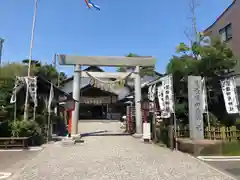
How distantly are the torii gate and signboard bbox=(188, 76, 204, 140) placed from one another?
20.8 ft

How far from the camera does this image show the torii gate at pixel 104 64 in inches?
607

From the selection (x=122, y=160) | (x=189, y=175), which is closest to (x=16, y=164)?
(x=122, y=160)

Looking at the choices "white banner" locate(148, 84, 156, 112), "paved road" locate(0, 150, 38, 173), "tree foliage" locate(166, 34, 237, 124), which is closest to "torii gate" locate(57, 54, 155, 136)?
"white banner" locate(148, 84, 156, 112)

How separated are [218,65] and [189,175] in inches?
299

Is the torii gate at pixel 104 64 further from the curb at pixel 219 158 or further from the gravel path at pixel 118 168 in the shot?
the curb at pixel 219 158

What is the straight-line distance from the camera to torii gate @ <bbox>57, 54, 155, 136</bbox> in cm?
1541

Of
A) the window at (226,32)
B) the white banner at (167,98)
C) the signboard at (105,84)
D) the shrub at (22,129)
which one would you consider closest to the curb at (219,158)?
the white banner at (167,98)

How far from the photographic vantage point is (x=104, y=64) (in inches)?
640

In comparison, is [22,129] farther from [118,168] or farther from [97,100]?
[97,100]

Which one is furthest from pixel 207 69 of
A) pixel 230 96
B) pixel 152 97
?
pixel 152 97

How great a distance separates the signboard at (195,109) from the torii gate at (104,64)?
634 centimetres

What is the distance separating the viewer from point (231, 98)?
34.5 feet

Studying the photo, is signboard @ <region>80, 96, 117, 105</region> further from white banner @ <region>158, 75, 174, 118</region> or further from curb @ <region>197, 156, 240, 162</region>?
curb @ <region>197, 156, 240, 162</region>

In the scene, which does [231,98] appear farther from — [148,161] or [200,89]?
[148,161]
